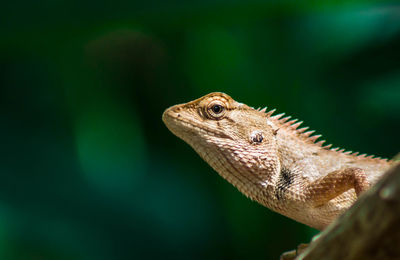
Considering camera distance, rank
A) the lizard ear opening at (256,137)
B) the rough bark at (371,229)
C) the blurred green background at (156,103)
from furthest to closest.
Answer: the blurred green background at (156,103) < the lizard ear opening at (256,137) < the rough bark at (371,229)

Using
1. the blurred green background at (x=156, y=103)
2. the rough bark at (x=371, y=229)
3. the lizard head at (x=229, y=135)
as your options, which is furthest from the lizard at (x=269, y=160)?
the blurred green background at (x=156, y=103)

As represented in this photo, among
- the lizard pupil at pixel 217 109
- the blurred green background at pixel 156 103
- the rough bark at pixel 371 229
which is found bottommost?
the blurred green background at pixel 156 103

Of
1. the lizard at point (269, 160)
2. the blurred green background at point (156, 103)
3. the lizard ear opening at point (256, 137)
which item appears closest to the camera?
the lizard at point (269, 160)

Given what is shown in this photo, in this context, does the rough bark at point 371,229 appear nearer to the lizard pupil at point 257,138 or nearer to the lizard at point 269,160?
the lizard at point 269,160

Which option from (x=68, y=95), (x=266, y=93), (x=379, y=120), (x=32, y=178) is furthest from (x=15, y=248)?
(x=379, y=120)

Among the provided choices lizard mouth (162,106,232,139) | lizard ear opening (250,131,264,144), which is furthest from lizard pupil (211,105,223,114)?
lizard ear opening (250,131,264,144)

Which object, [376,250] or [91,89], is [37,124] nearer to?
[91,89]
